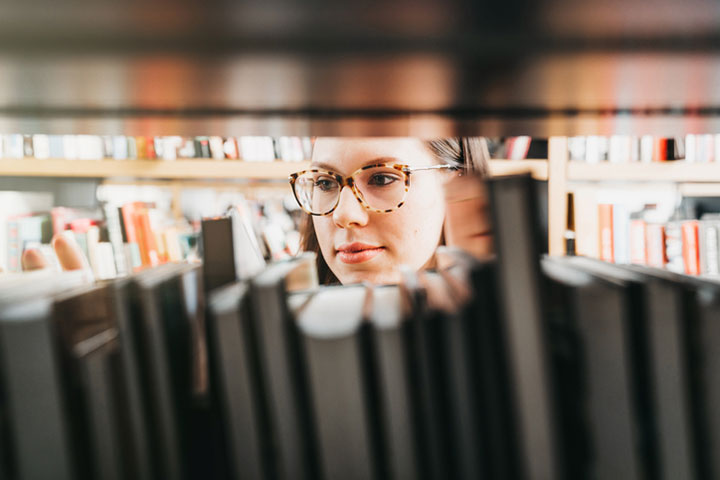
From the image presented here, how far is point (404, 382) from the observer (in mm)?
362

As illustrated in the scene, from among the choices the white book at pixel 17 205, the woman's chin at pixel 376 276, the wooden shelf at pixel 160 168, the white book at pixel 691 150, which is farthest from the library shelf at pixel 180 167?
the woman's chin at pixel 376 276

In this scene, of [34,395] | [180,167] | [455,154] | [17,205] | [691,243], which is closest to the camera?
[34,395]

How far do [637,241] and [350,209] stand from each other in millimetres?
1527

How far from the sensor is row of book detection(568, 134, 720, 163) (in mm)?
2088

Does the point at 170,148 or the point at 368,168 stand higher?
the point at 170,148

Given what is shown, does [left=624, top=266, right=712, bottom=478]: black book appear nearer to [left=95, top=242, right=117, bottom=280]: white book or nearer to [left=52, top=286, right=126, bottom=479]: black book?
[left=52, top=286, right=126, bottom=479]: black book

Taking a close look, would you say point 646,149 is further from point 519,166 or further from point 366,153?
point 366,153

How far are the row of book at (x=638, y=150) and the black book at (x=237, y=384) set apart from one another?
212 cm

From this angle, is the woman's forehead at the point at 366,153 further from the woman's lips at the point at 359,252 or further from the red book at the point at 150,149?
the red book at the point at 150,149

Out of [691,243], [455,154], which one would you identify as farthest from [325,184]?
[691,243]

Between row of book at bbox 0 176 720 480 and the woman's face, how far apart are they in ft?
3.22

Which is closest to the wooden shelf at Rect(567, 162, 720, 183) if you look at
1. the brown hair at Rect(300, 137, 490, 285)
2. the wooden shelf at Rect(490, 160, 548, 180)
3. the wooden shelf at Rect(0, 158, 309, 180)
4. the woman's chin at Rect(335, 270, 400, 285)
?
the wooden shelf at Rect(490, 160, 548, 180)

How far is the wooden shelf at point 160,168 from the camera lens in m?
2.14

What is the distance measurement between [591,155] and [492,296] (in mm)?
2055
